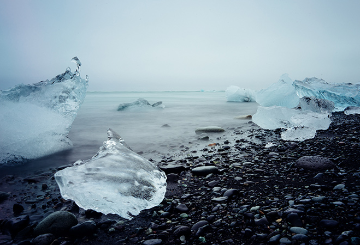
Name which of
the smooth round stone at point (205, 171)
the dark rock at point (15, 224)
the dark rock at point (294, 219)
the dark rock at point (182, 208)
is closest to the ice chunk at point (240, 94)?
the smooth round stone at point (205, 171)

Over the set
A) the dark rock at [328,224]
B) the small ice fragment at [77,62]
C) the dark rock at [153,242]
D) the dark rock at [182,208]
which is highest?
the small ice fragment at [77,62]

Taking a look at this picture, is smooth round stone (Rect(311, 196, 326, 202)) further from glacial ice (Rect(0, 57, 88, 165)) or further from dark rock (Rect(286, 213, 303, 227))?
glacial ice (Rect(0, 57, 88, 165))

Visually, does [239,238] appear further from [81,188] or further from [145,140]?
[145,140]

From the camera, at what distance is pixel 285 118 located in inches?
217

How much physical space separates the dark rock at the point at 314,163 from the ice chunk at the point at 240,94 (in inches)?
562

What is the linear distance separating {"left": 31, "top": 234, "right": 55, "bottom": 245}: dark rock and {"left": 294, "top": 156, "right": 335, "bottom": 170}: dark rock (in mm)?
2714

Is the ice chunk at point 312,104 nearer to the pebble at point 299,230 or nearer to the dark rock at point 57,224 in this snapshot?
the pebble at point 299,230

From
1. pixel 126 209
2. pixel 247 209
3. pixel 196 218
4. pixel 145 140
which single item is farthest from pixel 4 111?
pixel 247 209

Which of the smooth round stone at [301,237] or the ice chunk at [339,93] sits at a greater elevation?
the ice chunk at [339,93]

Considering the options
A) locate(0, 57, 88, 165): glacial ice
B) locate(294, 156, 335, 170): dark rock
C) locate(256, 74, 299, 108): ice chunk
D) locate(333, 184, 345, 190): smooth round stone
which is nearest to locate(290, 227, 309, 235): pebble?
locate(333, 184, 345, 190): smooth round stone

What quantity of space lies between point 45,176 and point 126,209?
6.08ft

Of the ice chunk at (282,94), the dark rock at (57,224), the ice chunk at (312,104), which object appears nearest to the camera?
the dark rock at (57,224)

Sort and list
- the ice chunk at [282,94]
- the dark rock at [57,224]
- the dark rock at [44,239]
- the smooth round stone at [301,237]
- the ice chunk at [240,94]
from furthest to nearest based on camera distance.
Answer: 1. the ice chunk at [240,94]
2. the ice chunk at [282,94]
3. the dark rock at [57,224]
4. the dark rock at [44,239]
5. the smooth round stone at [301,237]

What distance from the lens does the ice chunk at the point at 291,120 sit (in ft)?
15.0
